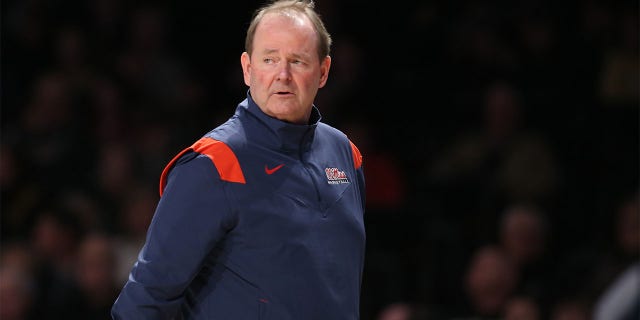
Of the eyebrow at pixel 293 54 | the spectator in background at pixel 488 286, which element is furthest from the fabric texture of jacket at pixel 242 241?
the spectator in background at pixel 488 286

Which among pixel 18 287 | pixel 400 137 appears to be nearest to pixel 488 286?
pixel 400 137

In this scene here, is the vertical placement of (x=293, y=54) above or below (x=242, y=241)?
above

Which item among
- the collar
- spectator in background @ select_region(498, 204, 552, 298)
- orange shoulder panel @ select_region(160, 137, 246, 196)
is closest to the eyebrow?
the collar

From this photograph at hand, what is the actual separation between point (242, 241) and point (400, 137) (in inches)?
162

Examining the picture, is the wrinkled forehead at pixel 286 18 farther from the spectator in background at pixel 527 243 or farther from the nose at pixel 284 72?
the spectator in background at pixel 527 243

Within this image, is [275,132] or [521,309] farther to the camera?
[521,309]

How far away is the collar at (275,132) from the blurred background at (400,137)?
260cm

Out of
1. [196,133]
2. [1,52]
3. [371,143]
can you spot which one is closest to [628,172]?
[371,143]

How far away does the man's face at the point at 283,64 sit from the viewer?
236cm

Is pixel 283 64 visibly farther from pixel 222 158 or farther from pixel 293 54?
pixel 222 158

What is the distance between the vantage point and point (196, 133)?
6.20 meters

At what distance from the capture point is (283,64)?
236 cm

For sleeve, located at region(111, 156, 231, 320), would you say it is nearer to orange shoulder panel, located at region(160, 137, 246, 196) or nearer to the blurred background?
orange shoulder panel, located at region(160, 137, 246, 196)

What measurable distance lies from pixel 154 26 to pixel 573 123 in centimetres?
279
